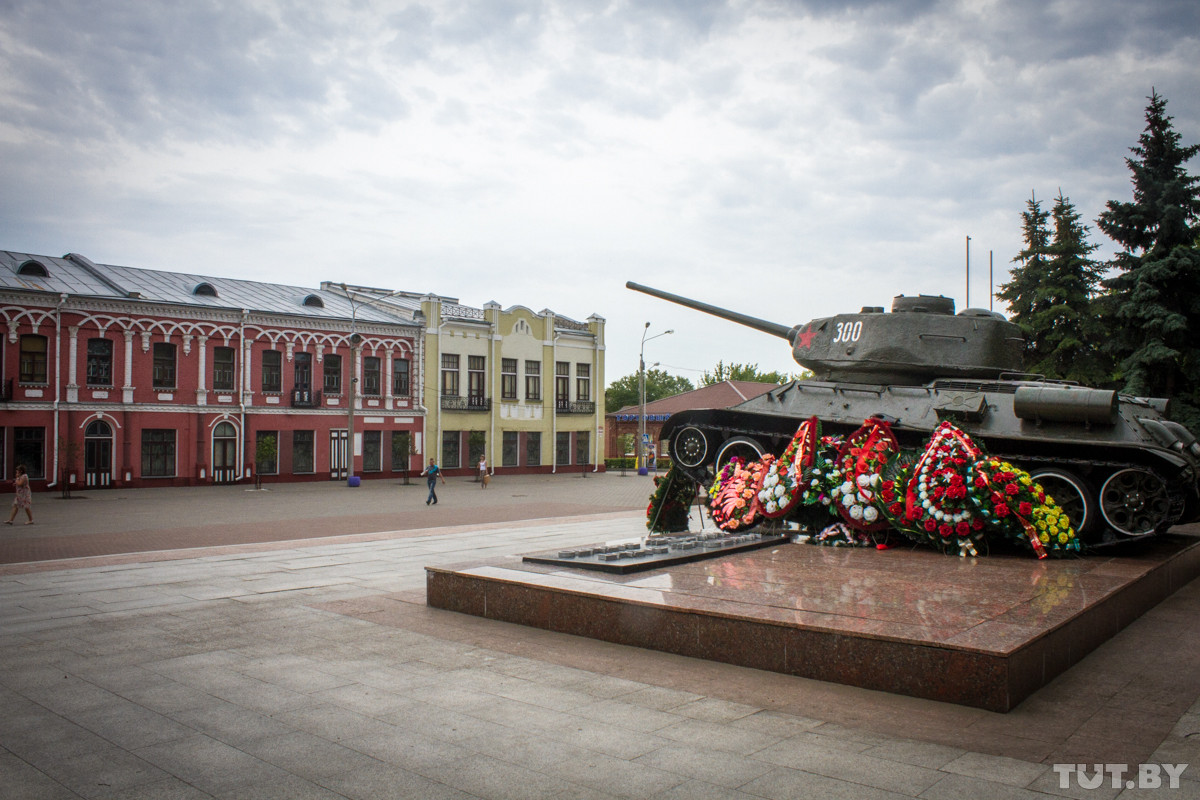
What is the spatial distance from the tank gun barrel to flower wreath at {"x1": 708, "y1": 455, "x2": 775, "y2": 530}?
3.32 meters

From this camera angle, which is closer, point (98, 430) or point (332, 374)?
point (98, 430)

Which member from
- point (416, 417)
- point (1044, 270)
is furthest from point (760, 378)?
point (1044, 270)

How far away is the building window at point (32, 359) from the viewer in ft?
98.2

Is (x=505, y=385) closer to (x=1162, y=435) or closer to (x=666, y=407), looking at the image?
(x=666, y=407)

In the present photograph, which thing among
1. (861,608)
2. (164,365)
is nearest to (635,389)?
(164,365)

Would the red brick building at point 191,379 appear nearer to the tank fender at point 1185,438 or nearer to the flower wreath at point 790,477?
the flower wreath at point 790,477

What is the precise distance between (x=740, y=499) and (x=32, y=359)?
2817 cm

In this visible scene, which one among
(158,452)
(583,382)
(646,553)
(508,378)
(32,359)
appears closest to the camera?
(646,553)

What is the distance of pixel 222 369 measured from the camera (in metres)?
34.6

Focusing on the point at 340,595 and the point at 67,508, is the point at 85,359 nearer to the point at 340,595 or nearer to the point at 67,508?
the point at 67,508

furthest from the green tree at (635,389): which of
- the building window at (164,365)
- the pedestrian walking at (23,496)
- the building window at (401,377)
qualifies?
the pedestrian walking at (23,496)

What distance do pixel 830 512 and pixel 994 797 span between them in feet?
22.0

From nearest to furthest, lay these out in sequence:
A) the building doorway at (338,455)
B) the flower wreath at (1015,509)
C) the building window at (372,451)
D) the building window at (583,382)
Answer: the flower wreath at (1015,509), the building doorway at (338,455), the building window at (372,451), the building window at (583,382)

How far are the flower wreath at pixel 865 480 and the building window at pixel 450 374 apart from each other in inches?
1274
